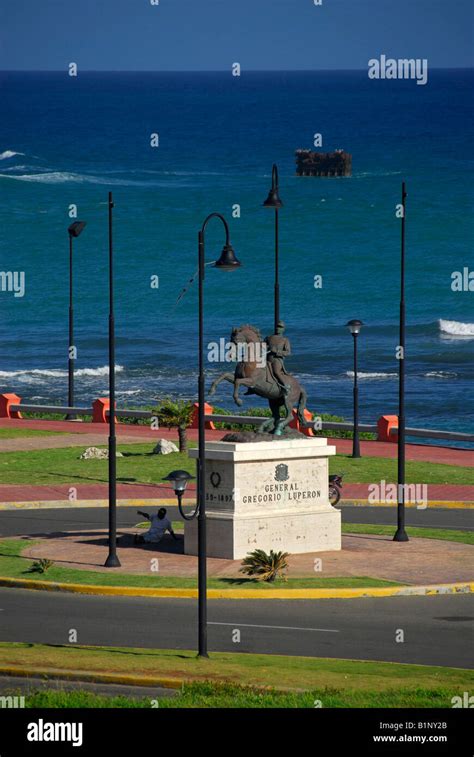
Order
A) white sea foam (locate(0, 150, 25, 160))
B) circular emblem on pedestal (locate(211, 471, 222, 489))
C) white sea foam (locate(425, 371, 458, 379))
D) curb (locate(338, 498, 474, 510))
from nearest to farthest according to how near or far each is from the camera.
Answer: circular emblem on pedestal (locate(211, 471, 222, 489)) → curb (locate(338, 498, 474, 510)) → white sea foam (locate(425, 371, 458, 379)) → white sea foam (locate(0, 150, 25, 160))

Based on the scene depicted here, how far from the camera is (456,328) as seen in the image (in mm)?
103250

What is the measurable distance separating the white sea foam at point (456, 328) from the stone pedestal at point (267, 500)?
6864 cm

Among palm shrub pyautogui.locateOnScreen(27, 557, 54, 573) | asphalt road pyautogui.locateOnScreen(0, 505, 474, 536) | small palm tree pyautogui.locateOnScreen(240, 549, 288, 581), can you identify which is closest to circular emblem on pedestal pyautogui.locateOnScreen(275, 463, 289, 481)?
small palm tree pyautogui.locateOnScreen(240, 549, 288, 581)

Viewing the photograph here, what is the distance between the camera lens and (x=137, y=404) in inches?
2913

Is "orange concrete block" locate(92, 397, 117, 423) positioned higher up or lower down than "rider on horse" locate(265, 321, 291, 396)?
lower down

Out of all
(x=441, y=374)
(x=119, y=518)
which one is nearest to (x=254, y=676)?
(x=119, y=518)

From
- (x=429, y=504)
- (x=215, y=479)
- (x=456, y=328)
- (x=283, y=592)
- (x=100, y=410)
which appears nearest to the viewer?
(x=283, y=592)

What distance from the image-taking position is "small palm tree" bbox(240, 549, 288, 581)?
31.3 meters

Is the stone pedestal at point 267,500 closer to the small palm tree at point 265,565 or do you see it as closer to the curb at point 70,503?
the small palm tree at point 265,565

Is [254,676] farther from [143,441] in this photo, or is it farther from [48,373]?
[48,373]

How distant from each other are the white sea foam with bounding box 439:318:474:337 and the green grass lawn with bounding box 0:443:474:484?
54730 mm

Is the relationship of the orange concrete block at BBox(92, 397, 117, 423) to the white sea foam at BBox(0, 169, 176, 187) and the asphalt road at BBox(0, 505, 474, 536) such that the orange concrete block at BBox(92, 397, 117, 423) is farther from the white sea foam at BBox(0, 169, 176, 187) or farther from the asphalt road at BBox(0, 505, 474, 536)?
the white sea foam at BBox(0, 169, 176, 187)

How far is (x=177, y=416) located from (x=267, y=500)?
47.9 ft

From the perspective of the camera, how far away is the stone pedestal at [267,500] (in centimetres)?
3309
